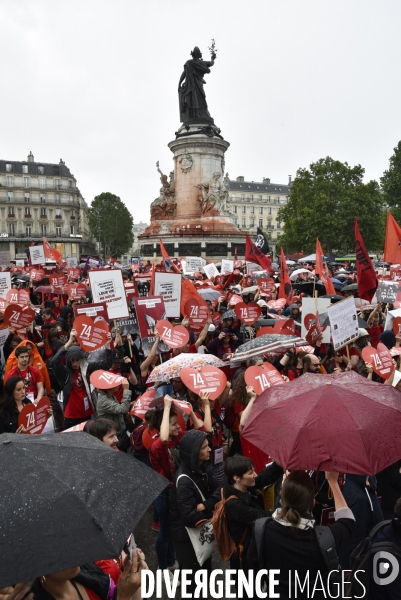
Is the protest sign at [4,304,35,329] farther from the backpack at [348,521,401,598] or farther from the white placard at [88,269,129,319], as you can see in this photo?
the backpack at [348,521,401,598]

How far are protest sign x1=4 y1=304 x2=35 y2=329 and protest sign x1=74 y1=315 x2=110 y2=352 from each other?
213cm

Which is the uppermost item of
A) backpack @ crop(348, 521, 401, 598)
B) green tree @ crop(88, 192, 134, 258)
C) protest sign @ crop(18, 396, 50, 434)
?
green tree @ crop(88, 192, 134, 258)

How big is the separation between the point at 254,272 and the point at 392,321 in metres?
8.46

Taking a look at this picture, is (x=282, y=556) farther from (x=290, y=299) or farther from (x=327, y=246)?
(x=327, y=246)

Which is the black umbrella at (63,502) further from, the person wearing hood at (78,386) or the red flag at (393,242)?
the red flag at (393,242)

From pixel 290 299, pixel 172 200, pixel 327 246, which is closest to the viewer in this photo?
pixel 290 299

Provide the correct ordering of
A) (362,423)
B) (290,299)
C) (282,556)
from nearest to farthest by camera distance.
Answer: (282,556)
(362,423)
(290,299)

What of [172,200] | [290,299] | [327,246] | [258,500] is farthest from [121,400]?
[327,246]

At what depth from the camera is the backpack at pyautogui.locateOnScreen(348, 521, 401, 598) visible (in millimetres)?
2426

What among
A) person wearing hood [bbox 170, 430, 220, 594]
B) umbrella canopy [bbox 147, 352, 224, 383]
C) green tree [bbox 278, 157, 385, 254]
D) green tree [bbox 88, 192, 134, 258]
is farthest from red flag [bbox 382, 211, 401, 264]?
green tree [bbox 88, 192, 134, 258]

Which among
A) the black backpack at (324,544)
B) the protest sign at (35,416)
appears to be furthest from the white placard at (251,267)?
the black backpack at (324,544)

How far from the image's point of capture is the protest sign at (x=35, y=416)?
4355 millimetres

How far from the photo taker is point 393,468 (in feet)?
12.7

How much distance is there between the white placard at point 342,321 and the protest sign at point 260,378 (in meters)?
1.71
